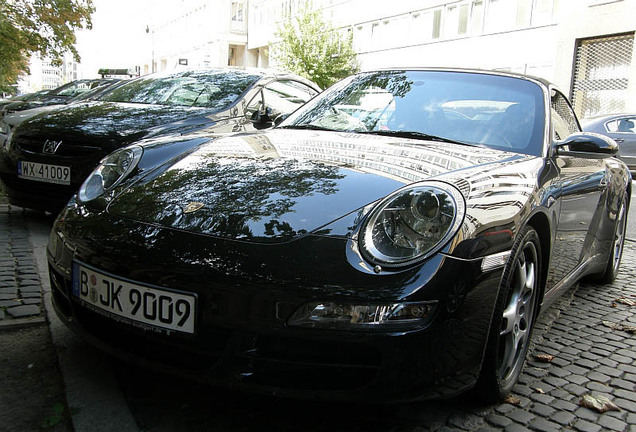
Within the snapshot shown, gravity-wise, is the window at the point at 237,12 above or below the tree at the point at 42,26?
above

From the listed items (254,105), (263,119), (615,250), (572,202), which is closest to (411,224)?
(572,202)

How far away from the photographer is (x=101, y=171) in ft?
9.99

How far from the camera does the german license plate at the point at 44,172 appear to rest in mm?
4730

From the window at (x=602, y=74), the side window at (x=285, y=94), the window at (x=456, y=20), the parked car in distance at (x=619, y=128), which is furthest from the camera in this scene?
the window at (x=456, y=20)

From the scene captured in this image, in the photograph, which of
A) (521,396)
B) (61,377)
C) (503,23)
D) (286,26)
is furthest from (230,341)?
(286,26)

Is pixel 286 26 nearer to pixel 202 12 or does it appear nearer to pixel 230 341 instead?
pixel 202 12

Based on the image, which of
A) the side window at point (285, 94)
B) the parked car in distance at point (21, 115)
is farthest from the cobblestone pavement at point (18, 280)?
the side window at point (285, 94)

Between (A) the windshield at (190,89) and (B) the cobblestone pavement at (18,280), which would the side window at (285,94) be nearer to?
(A) the windshield at (190,89)

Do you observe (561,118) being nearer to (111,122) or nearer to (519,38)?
(111,122)

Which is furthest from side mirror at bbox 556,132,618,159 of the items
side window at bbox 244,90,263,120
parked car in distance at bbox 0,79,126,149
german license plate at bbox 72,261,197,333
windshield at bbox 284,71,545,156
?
parked car in distance at bbox 0,79,126,149

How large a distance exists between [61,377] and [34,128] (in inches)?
122

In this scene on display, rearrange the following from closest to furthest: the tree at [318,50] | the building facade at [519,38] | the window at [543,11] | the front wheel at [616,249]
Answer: the front wheel at [616,249] < the building facade at [519,38] < the window at [543,11] < the tree at [318,50]

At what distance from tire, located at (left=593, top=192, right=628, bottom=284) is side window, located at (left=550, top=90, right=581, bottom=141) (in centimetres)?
85

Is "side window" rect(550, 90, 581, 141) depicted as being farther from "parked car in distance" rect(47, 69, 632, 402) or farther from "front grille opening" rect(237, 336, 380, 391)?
"front grille opening" rect(237, 336, 380, 391)
